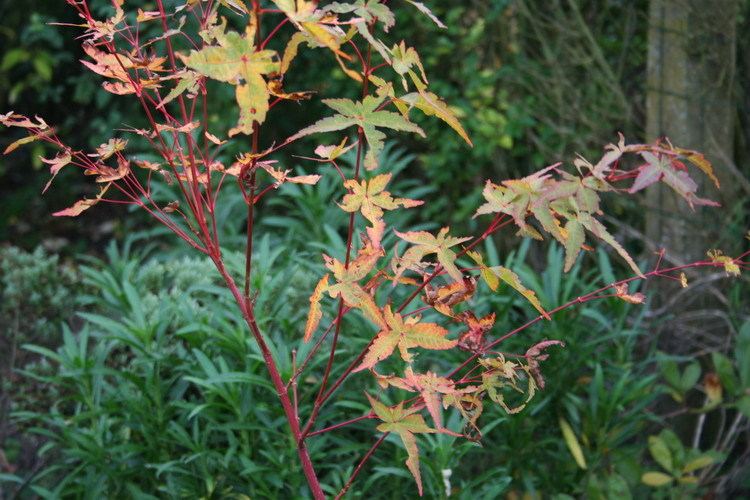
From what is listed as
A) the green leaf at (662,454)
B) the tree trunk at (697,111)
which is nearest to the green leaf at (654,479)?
the green leaf at (662,454)

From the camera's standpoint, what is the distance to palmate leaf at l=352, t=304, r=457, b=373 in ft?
4.11

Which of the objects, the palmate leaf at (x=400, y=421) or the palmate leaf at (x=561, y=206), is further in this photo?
the palmate leaf at (x=400, y=421)

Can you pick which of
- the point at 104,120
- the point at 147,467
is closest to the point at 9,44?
the point at 104,120

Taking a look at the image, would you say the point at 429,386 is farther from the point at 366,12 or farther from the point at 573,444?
the point at 573,444

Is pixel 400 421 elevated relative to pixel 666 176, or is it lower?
lower

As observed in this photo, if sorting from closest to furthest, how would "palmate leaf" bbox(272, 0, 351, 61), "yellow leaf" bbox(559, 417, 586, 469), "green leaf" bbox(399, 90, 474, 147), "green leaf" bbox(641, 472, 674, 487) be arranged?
"palmate leaf" bbox(272, 0, 351, 61), "green leaf" bbox(399, 90, 474, 147), "yellow leaf" bbox(559, 417, 586, 469), "green leaf" bbox(641, 472, 674, 487)

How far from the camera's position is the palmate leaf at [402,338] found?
1253mm

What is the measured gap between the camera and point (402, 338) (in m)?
1.28

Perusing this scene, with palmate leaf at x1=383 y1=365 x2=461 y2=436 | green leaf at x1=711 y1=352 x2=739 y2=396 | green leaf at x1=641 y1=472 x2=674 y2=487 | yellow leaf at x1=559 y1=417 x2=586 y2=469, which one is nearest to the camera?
palmate leaf at x1=383 y1=365 x2=461 y2=436

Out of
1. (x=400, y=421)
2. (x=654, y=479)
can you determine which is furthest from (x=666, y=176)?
(x=654, y=479)

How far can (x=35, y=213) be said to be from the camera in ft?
19.6

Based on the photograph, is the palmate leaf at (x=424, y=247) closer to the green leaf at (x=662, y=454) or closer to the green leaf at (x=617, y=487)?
the green leaf at (x=617, y=487)

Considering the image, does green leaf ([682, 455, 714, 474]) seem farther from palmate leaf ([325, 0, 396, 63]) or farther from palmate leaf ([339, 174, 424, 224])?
palmate leaf ([325, 0, 396, 63])

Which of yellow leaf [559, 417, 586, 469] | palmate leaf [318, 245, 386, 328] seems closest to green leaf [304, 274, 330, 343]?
palmate leaf [318, 245, 386, 328]
